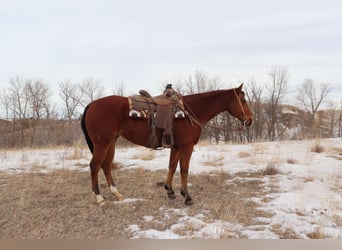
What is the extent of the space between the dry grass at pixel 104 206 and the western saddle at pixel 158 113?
868mm

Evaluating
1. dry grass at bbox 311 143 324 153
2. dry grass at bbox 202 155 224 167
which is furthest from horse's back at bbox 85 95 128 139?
dry grass at bbox 311 143 324 153

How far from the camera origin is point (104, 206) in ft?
12.1

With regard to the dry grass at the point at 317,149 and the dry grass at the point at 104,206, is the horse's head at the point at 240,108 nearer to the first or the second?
the dry grass at the point at 104,206

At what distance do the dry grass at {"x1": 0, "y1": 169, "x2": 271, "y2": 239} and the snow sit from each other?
5.3 inches

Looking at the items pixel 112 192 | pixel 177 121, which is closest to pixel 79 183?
pixel 112 192

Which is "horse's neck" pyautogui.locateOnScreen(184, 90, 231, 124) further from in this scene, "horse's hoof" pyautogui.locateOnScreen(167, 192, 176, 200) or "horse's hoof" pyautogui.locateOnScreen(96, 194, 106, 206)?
"horse's hoof" pyautogui.locateOnScreen(96, 194, 106, 206)

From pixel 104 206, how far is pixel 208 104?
201 cm

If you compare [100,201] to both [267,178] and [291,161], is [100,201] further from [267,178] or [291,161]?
[291,161]

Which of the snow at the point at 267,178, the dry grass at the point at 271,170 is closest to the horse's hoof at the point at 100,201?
the snow at the point at 267,178

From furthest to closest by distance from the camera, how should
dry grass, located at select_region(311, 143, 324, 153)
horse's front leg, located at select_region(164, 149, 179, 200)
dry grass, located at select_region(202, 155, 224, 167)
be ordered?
1. dry grass, located at select_region(311, 143, 324, 153)
2. dry grass, located at select_region(202, 155, 224, 167)
3. horse's front leg, located at select_region(164, 149, 179, 200)

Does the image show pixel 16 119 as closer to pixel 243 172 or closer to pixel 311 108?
pixel 243 172

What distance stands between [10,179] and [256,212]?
4.39m

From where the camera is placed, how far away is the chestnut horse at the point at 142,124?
12.5 ft

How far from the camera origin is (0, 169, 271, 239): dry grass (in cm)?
305
